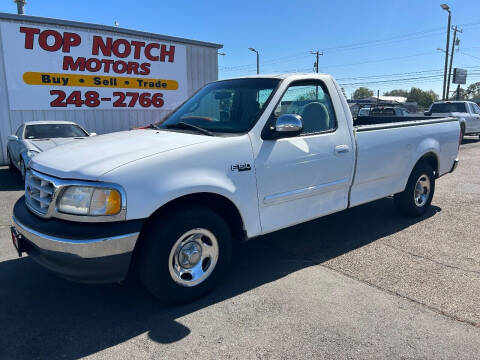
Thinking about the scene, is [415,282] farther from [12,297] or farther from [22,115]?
[22,115]

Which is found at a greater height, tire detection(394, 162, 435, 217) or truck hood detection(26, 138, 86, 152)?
truck hood detection(26, 138, 86, 152)

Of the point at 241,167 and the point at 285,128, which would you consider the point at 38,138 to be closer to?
the point at 241,167

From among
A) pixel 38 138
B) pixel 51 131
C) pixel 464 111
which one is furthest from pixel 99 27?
pixel 464 111

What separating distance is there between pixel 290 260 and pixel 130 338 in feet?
6.44

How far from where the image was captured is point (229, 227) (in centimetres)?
355

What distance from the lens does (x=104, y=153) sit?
121 inches

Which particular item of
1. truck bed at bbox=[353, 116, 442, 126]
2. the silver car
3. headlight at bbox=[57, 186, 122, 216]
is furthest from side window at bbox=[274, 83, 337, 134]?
the silver car

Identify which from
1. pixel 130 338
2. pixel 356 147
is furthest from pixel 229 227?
pixel 356 147

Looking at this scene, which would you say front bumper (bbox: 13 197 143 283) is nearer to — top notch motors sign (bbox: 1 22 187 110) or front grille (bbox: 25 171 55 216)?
front grille (bbox: 25 171 55 216)

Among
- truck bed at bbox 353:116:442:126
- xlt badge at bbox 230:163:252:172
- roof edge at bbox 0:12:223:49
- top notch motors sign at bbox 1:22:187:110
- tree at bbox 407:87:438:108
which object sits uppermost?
tree at bbox 407:87:438:108

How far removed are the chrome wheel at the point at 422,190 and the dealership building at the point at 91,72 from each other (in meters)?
10.3

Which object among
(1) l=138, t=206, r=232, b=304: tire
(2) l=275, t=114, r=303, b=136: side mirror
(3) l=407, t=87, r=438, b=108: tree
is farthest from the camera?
(3) l=407, t=87, r=438, b=108: tree

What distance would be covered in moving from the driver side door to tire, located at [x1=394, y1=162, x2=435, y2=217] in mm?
1564

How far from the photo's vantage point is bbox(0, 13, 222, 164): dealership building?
36.0ft
